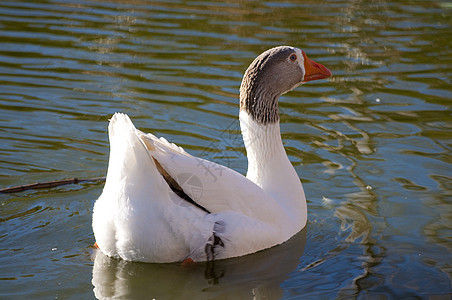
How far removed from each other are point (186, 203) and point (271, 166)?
3.70 feet

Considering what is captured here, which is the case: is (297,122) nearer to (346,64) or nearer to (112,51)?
(346,64)

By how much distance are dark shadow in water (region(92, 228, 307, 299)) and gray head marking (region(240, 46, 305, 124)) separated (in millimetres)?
1212

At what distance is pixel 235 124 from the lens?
8.91 meters

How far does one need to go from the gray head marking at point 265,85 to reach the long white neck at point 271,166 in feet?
0.23

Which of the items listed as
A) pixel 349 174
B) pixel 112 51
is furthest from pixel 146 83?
pixel 349 174

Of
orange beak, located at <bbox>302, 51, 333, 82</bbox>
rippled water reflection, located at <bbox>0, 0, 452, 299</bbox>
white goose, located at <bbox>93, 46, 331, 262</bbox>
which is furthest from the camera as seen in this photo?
orange beak, located at <bbox>302, 51, 333, 82</bbox>

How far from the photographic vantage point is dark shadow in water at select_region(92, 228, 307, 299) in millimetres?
5109

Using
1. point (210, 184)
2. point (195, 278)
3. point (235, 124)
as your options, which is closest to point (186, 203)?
point (210, 184)

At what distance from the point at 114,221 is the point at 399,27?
32.1ft

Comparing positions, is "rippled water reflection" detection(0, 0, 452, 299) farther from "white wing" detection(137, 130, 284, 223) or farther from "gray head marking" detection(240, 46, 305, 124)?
"gray head marking" detection(240, 46, 305, 124)

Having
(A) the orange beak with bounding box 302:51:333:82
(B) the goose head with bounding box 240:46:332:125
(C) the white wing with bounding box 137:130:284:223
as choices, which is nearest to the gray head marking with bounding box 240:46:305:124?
(B) the goose head with bounding box 240:46:332:125

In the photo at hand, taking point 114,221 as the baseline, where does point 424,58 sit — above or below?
above

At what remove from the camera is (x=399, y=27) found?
13.6m

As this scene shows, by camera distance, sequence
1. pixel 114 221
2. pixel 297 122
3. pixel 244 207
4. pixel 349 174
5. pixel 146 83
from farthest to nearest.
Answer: pixel 146 83 < pixel 297 122 < pixel 349 174 < pixel 244 207 < pixel 114 221
